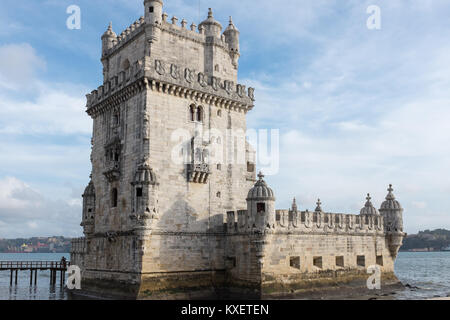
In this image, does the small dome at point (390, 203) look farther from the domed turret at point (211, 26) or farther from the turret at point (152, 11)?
the turret at point (152, 11)

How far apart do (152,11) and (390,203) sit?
2823 cm

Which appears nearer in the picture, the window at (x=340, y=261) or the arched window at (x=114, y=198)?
the arched window at (x=114, y=198)

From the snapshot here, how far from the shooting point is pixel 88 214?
3834 centimetres

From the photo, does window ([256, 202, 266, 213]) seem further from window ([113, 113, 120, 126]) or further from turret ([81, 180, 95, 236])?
turret ([81, 180, 95, 236])

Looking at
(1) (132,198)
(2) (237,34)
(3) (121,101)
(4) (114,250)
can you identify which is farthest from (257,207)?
(2) (237,34)

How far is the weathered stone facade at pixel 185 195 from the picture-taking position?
32875mm

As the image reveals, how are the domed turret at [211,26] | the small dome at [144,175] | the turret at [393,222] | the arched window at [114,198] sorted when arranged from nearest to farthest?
the small dome at [144,175] → the arched window at [114,198] → the domed turret at [211,26] → the turret at [393,222]

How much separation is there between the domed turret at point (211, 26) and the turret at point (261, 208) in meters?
14.2

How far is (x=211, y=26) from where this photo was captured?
39.4 metres

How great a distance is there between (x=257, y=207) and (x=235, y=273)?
5.57m

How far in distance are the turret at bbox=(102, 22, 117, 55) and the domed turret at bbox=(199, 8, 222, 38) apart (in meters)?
8.18

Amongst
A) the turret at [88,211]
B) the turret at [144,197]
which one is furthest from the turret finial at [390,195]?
the turret at [88,211]

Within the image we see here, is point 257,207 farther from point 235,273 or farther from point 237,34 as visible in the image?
point 237,34

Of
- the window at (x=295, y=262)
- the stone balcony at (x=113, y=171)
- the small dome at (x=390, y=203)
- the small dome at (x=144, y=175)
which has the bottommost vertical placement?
the window at (x=295, y=262)
